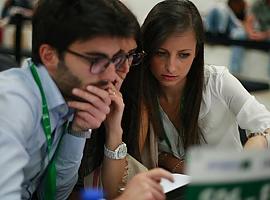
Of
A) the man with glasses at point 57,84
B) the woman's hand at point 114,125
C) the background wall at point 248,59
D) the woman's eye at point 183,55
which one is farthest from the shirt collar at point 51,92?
the background wall at point 248,59

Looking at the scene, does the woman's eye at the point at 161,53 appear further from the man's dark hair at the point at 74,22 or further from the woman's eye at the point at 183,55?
the man's dark hair at the point at 74,22

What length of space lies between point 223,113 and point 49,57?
0.82 metres

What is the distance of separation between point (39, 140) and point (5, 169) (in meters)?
0.15

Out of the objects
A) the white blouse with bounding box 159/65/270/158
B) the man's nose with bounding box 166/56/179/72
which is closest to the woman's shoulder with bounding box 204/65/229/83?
the white blouse with bounding box 159/65/270/158

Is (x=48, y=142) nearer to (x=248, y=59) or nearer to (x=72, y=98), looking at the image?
(x=72, y=98)

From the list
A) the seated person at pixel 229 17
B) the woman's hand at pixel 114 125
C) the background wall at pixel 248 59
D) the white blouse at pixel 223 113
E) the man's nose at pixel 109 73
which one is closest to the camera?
the man's nose at pixel 109 73

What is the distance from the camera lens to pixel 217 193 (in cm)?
44

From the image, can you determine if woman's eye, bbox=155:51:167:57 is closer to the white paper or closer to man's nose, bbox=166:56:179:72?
man's nose, bbox=166:56:179:72

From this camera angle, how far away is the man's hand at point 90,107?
98cm

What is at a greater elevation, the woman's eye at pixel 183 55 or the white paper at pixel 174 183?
the woman's eye at pixel 183 55

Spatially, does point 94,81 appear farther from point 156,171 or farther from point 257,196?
point 257,196

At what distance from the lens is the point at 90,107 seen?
3.30 ft

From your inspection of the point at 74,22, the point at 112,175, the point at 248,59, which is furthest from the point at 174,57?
the point at 248,59

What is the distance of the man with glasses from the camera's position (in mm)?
897
